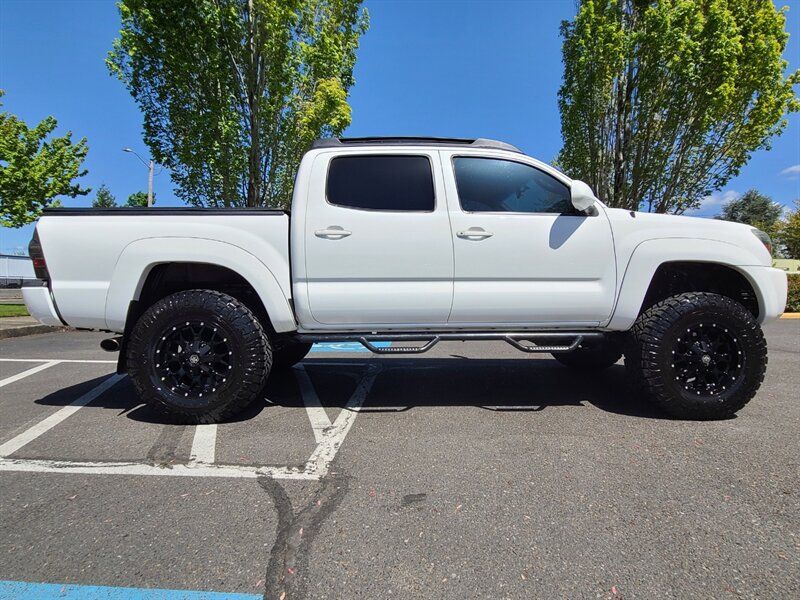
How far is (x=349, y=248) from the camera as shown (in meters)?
3.51

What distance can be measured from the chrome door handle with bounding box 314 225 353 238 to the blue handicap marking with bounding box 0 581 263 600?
7.87 ft

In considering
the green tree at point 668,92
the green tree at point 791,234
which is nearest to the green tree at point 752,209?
the green tree at point 791,234

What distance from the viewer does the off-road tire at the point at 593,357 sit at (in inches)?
181

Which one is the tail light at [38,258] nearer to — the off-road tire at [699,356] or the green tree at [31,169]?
the off-road tire at [699,356]

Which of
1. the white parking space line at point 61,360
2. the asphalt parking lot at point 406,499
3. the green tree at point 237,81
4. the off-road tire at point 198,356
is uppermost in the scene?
the green tree at point 237,81

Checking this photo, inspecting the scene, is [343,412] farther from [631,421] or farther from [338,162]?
[631,421]

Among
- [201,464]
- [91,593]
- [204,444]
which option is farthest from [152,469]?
[91,593]

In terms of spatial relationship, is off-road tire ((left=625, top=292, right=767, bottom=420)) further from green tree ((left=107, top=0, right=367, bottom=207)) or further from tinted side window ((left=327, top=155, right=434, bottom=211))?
Result: green tree ((left=107, top=0, right=367, bottom=207))

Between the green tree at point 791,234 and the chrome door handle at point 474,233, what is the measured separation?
50409 mm

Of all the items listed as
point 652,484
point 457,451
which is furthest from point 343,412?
point 652,484

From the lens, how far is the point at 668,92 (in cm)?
1252

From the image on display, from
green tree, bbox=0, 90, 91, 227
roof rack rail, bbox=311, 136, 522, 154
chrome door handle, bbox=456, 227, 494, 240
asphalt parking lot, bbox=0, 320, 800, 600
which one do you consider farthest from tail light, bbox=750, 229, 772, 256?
green tree, bbox=0, 90, 91, 227

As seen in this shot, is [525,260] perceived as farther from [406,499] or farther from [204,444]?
[204,444]

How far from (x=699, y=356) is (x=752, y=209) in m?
68.8
